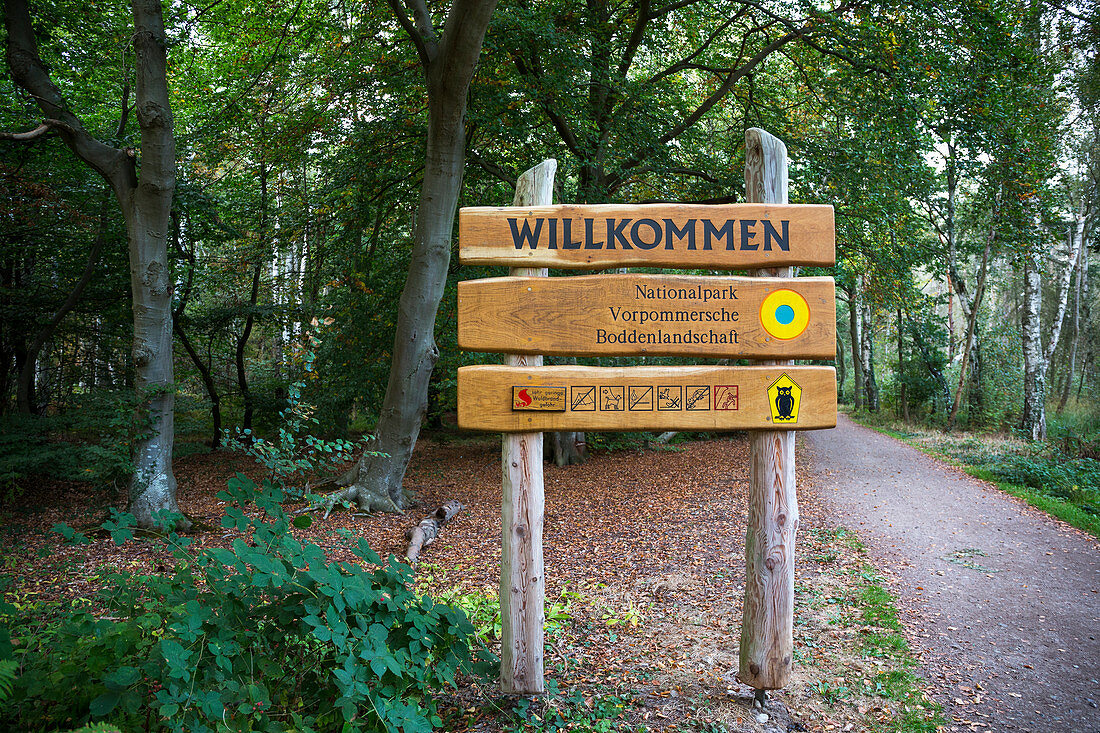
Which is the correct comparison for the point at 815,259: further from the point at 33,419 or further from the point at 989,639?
the point at 33,419

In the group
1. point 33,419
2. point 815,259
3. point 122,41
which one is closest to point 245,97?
point 122,41

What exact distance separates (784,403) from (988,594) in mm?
3451

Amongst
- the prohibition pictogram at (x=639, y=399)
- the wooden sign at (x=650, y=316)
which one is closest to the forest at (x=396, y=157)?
the wooden sign at (x=650, y=316)

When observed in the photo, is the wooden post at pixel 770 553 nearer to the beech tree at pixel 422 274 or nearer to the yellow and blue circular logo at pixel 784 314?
the yellow and blue circular logo at pixel 784 314

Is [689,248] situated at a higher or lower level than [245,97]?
lower

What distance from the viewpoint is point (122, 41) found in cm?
876

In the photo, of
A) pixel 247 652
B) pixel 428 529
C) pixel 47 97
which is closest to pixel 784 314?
pixel 247 652

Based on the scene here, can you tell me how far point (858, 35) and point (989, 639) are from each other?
8.38m

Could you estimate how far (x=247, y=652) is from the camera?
7.88 feet

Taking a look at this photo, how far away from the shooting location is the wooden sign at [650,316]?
3178 millimetres

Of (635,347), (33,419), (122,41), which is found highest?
(122,41)

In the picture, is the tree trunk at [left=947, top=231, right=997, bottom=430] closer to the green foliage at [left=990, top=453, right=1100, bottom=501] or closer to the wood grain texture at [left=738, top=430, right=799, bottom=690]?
the green foliage at [left=990, top=453, right=1100, bottom=501]

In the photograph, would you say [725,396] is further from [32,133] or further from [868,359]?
[868,359]

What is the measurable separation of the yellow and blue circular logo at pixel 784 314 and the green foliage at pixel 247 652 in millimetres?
2274
